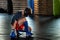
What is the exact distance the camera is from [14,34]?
23.7ft

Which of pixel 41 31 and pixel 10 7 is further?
pixel 10 7

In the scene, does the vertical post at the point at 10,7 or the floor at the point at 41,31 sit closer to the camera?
the floor at the point at 41,31

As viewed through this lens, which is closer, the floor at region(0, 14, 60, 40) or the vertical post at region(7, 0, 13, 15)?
the floor at region(0, 14, 60, 40)

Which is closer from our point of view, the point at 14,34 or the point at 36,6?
the point at 14,34

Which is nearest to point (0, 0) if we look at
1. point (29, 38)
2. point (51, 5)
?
point (51, 5)

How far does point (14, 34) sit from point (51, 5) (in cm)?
1112

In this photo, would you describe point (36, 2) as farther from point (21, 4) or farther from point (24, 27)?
point (24, 27)

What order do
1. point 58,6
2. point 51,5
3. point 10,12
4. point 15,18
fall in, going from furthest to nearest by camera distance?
point 10,12
point 51,5
point 58,6
point 15,18

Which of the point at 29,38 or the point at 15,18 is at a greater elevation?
the point at 15,18

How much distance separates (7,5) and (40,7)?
2863 mm

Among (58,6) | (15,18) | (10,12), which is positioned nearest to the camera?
(15,18)

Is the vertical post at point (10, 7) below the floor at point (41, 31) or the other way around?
the other way around

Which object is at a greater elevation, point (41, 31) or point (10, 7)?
point (10, 7)

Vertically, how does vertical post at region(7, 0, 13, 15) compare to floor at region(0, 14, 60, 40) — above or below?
above
